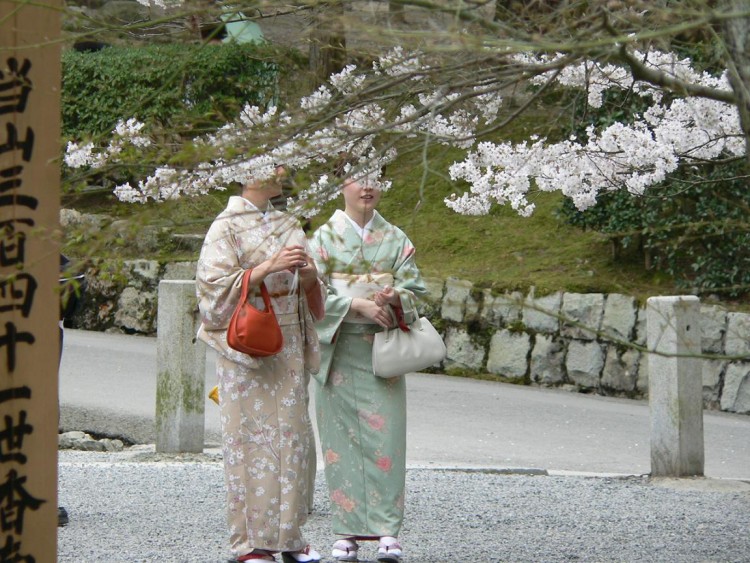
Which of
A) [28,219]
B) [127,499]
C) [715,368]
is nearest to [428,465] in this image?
[127,499]

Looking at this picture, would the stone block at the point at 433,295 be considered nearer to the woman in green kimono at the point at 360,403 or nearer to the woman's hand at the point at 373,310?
the woman in green kimono at the point at 360,403

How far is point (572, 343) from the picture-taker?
1050 centimetres

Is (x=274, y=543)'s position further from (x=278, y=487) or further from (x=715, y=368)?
(x=715, y=368)

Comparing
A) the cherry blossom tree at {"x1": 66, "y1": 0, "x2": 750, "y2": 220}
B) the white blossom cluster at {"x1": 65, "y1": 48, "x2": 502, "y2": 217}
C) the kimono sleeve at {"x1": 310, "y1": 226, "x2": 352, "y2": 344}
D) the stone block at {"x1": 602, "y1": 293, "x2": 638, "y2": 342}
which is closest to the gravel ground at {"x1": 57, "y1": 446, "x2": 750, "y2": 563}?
the kimono sleeve at {"x1": 310, "y1": 226, "x2": 352, "y2": 344}

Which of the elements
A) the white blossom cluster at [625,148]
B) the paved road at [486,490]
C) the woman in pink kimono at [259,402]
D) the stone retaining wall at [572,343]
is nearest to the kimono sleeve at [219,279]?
the woman in pink kimono at [259,402]

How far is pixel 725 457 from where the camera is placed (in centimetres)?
832

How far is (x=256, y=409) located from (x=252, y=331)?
0.41 meters

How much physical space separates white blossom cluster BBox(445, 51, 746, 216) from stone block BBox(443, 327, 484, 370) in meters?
4.97

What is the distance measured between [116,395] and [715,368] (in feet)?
17.0

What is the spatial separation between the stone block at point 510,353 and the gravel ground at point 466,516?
3.53m

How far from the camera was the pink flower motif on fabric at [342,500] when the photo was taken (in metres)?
5.32

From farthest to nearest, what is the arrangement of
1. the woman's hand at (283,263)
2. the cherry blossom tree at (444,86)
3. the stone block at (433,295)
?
the stone block at (433,295)
the woman's hand at (283,263)
the cherry blossom tree at (444,86)

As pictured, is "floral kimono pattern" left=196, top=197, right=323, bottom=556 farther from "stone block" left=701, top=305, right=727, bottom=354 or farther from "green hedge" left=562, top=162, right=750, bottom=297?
"stone block" left=701, top=305, right=727, bottom=354

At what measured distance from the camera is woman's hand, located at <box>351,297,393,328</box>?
210 inches
